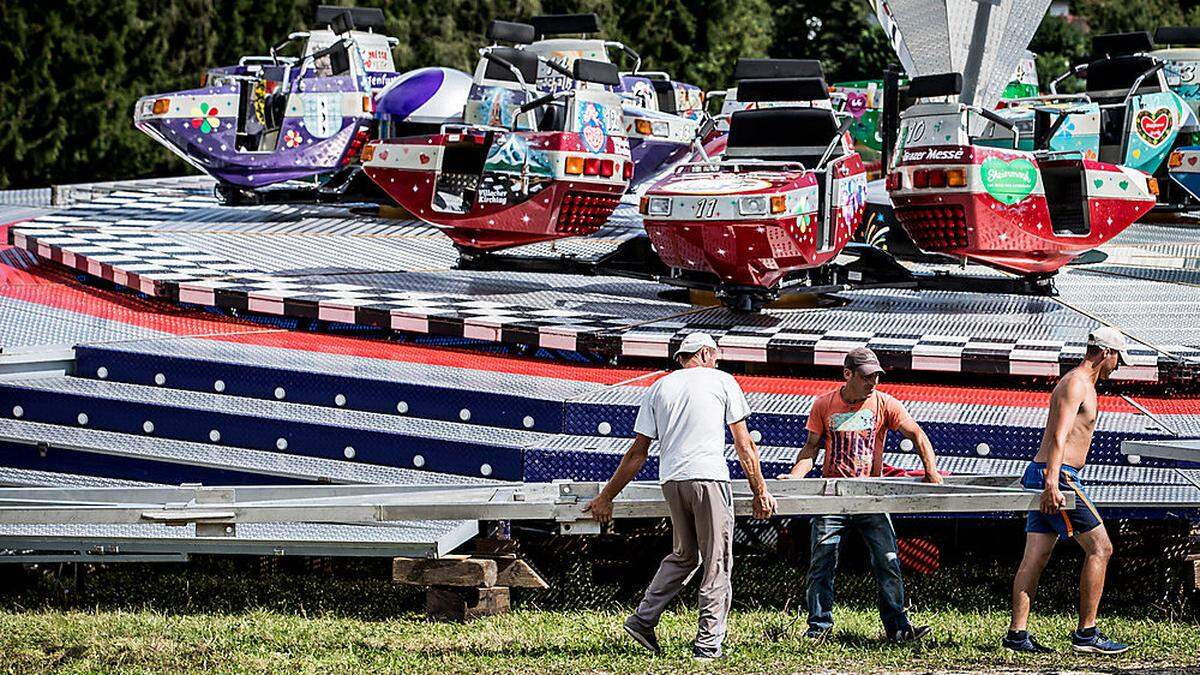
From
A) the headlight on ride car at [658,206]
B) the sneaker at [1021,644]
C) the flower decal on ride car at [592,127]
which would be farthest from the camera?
the flower decal on ride car at [592,127]

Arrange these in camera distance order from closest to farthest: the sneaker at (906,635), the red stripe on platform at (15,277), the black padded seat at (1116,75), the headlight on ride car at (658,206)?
the sneaker at (906,635) < the headlight on ride car at (658,206) < the red stripe on platform at (15,277) < the black padded seat at (1116,75)

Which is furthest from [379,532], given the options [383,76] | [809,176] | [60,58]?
[60,58]

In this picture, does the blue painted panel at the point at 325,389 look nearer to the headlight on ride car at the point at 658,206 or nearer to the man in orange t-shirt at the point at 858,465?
the man in orange t-shirt at the point at 858,465

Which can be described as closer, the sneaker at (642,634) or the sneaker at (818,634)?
the sneaker at (642,634)

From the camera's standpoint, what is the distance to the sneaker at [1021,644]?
5.82 m

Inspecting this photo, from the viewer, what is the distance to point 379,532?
22.7 ft

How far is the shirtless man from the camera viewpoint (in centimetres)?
577

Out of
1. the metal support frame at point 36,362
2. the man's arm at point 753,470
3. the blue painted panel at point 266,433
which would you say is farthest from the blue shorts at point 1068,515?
the metal support frame at point 36,362

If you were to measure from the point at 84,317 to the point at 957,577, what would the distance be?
5.18m

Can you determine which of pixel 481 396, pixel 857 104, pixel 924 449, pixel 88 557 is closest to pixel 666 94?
pixel 857 104

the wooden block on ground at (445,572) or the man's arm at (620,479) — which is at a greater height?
the man's arm at (620,479)

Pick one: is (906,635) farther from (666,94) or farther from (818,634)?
(666,94)

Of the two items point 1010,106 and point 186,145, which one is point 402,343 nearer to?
point 186,145

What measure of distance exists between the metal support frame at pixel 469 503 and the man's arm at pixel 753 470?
3.8 inches
